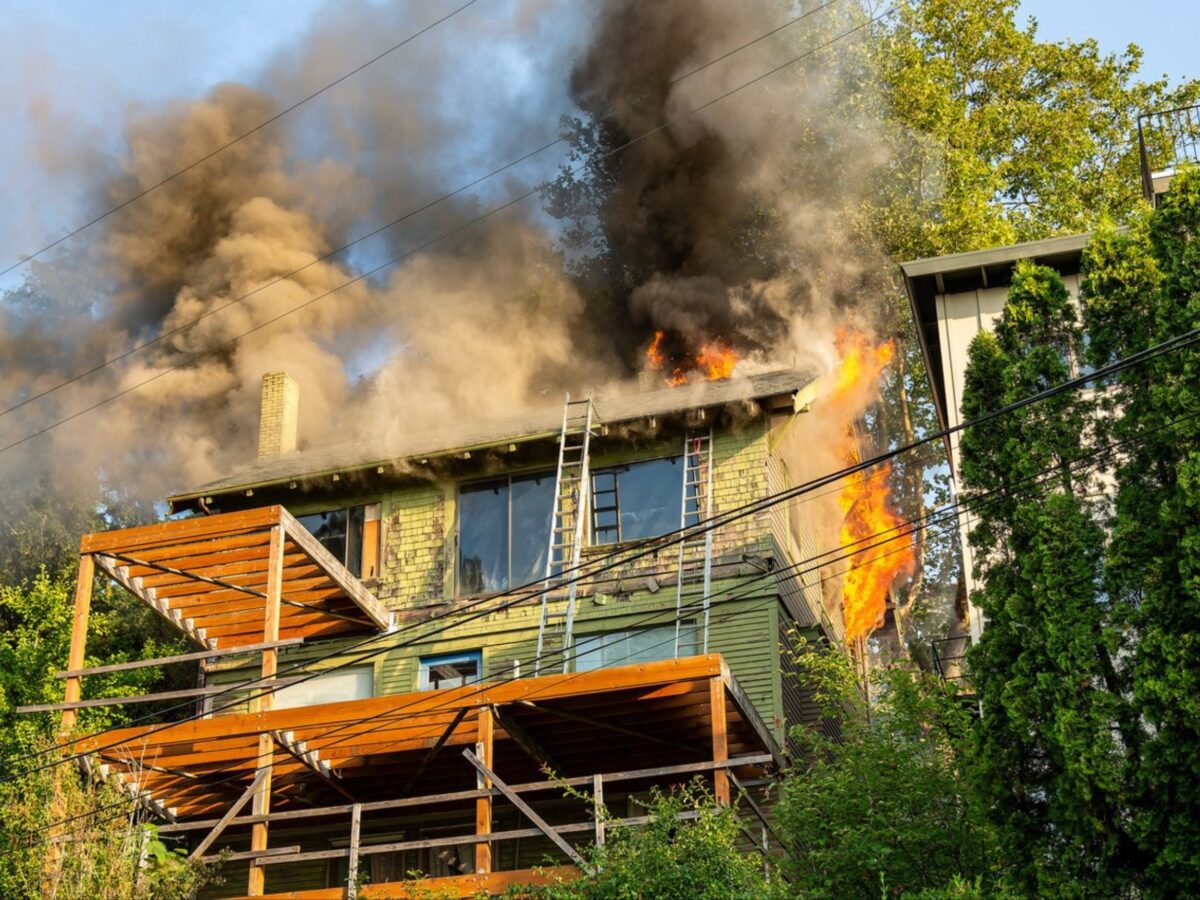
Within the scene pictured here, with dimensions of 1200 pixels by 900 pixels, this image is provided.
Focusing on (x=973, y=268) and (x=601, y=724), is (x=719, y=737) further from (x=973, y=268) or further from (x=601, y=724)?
(x=973, y=268)

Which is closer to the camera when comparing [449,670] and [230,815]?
[230,815]

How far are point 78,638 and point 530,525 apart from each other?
645 centimetres

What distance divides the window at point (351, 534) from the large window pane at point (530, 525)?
91.6 inches

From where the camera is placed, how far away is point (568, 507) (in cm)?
2150

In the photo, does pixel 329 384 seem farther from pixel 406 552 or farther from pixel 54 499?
pixel 406 552

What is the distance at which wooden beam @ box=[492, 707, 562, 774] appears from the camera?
17641 millimetres

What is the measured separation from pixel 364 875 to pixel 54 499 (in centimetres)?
1933

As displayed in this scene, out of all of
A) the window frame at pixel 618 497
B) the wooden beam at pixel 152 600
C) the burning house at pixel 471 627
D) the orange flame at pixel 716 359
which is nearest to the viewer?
the burning house at pixel 471 627

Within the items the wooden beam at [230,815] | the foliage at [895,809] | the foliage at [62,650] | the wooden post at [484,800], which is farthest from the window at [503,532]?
the foliage at [895,809]

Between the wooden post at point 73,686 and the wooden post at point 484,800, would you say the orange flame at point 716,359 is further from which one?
the wooden post at point 73,686

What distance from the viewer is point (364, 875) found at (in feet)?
56.7

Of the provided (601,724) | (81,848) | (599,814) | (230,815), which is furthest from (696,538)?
(81,848)

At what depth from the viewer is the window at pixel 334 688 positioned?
22031 mm

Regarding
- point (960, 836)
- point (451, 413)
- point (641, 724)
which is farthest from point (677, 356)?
point (960, 836)
